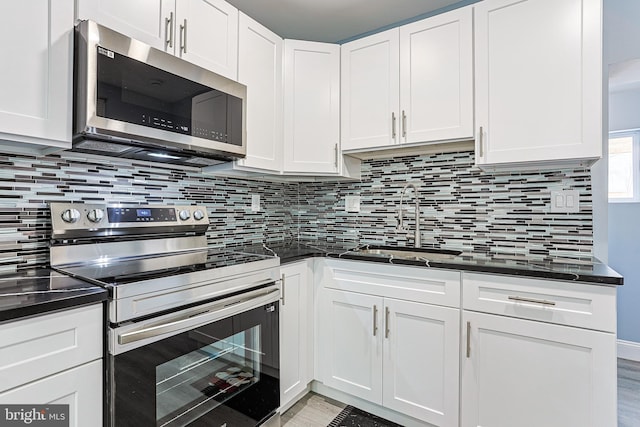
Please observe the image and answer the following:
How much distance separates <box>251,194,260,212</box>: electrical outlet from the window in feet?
10.1

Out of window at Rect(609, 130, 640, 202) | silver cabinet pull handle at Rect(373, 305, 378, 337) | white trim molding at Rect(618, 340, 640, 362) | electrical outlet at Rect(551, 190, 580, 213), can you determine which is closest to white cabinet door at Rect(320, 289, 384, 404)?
silver cabinet pull handle at Rect(373, 305, 378, 337)

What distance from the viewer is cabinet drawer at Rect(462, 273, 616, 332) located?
4.21 feet

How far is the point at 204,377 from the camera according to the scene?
1.35 m

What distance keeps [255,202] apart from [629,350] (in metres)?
3.20

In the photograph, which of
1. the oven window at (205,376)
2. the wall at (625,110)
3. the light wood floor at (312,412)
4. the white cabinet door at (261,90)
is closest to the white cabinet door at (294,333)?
the light wood floor at (312,412)

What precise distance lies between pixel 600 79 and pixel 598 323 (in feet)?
3.54

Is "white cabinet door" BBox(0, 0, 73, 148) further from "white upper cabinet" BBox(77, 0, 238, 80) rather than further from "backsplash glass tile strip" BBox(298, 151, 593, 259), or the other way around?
"backsplash glass tile strip" BBox(298, 151, 593, 259)

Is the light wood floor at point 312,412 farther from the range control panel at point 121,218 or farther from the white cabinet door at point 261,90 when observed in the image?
the white cabinet door at point 261,90

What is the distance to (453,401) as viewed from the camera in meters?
1.58

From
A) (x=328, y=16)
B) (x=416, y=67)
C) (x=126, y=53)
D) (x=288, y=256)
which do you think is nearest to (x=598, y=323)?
(x=288, y=256)

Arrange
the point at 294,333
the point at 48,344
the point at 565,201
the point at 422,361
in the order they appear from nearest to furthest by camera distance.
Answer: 1. the point at 48,344
2. the point at 422,361
3. the point at 565,201
4. the point at 294,333

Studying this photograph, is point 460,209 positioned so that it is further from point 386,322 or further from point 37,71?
point 37,71

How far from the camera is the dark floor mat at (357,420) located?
1791 millimetres

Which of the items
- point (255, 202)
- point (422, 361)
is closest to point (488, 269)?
point (422, 361)
